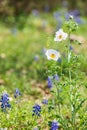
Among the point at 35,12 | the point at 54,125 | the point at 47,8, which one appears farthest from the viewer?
the point at 47,8

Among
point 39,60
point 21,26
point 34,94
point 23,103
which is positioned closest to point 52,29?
point 21,26

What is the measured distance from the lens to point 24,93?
18.5 feet

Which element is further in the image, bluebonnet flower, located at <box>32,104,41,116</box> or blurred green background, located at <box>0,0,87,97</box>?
blurred green background, located at <box>0,0,87,97</box>

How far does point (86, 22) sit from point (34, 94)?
4.74 metres

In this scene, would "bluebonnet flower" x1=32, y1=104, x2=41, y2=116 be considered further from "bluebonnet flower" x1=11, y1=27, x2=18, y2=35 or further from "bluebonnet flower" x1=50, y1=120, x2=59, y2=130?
"bluebonnet flower" x1=11, y1=27, x2=18, y2=35

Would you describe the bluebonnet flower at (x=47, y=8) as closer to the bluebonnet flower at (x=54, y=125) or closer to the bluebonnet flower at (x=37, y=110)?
the bluebonnet flower at (x=37, y=110)

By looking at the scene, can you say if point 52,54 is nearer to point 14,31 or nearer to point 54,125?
point 54,125

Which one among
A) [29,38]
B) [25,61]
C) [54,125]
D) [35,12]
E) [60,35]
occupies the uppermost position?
[60,35]

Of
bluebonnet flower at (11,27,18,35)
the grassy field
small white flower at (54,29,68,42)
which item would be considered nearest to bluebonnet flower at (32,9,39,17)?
the grassy field

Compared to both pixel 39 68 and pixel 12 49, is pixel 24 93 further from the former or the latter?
pixel 12 49

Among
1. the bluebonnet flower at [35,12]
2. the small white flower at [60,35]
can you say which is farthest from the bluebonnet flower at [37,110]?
the bluebonnet flower at [35,12]

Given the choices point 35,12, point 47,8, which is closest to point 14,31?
point 35,12

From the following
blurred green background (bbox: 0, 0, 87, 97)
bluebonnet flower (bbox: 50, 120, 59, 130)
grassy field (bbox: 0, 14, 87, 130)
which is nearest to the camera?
bluebonnet flower (bbox: 50, 120, 59, 130)

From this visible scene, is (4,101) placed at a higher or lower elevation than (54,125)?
higher
